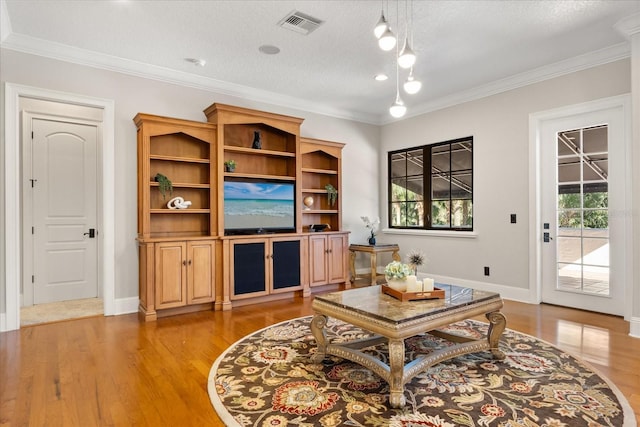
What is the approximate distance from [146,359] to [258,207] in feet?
7.97

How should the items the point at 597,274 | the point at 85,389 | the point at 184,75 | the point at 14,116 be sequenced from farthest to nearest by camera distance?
the point at 184,75
the point at 597,274
the point at 14,116
the point at 85,389

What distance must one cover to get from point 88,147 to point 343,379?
190 inches

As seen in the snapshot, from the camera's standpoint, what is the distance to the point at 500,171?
16.3ft

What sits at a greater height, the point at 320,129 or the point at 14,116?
the point at 320,129

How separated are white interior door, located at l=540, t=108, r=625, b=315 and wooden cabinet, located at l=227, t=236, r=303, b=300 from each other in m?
3.18

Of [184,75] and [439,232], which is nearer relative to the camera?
[184,75]

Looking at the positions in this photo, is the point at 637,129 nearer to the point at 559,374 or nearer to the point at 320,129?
the point at 559,374

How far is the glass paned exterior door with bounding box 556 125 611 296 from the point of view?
4055mm

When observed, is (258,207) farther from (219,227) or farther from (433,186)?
(433,186)

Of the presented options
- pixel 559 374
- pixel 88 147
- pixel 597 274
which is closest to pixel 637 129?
pixel 597 274

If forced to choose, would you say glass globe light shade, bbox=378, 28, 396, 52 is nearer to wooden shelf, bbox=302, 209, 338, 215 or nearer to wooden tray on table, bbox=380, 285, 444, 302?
wooden tray on table, bbox=380, 285, 444, 302

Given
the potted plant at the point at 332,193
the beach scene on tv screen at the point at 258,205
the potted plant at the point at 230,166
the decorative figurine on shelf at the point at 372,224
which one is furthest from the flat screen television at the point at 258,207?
the decorative figurine on shelf at the point at 372,224

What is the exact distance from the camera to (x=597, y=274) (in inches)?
161

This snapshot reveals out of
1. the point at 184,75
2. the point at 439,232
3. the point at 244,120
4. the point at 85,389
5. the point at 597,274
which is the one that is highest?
the point at 184,75
